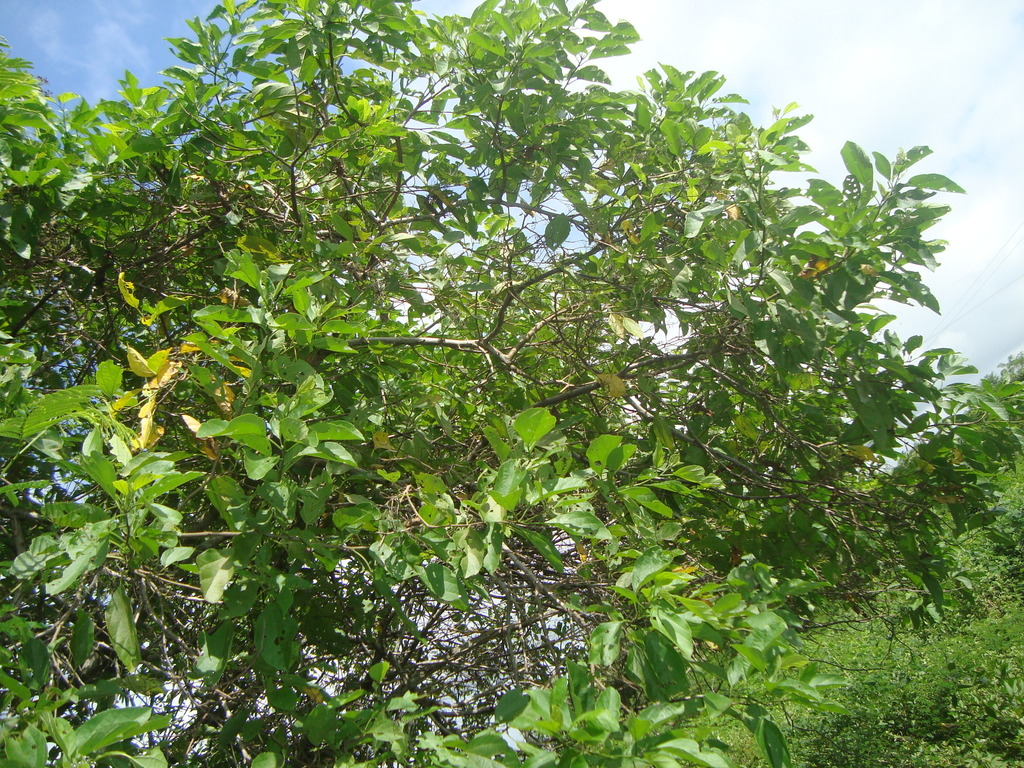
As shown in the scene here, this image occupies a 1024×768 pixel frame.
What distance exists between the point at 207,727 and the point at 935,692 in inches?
241

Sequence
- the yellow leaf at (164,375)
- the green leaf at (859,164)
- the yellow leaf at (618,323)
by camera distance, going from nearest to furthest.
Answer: the yellow leaf at (164,375) < the green leaf at (859,164) < the yellow leaf at (618,323)

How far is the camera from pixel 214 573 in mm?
1472

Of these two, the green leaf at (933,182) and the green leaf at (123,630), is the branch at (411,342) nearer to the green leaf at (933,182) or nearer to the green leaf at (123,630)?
the green leaf at (123,630)

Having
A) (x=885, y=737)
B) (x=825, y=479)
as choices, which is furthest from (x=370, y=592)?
→ (x=885, y=737)

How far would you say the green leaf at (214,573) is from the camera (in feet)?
4.72

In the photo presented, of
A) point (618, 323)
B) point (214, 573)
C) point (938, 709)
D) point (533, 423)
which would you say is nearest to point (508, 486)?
point (533, 423)

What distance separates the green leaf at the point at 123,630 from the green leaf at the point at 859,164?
7.26 ft

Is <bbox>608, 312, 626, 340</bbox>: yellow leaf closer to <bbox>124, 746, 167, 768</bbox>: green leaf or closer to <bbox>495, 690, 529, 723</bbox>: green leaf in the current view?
<bbox>495, 690, 529, 723</bbox>: green leaf

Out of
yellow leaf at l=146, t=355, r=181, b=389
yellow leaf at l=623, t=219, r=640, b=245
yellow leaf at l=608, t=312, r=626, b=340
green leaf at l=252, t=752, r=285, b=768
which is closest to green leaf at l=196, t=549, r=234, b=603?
green leaf at l=252, t=752, r=285, b=768

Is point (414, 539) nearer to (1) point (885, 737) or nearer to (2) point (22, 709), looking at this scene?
(2) point (22, 709)

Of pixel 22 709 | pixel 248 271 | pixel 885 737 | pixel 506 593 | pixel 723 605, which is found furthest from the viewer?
pixel 885 737

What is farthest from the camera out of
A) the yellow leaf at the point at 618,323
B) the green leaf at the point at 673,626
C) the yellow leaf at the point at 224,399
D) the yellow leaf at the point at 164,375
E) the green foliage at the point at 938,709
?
the green foliage at the point at 938,709

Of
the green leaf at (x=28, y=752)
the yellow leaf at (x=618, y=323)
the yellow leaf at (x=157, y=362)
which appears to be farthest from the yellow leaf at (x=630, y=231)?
the green leaf at (x=28, y=752)

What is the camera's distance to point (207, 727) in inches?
81.1
